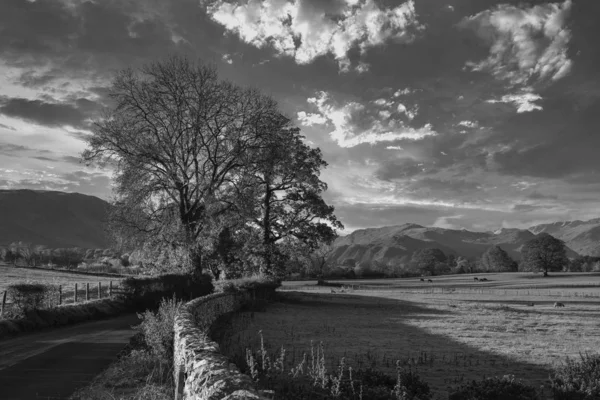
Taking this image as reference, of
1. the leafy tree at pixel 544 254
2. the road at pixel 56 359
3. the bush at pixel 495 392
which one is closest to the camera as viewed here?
the bush at pixel 495 392

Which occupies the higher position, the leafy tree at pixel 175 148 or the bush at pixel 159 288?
the leafy tree at pixel 175 148

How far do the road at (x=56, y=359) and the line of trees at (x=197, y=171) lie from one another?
521 inches

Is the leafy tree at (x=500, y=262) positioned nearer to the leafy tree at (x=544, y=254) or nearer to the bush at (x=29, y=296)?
the leafy tree at (x=544, y=254)

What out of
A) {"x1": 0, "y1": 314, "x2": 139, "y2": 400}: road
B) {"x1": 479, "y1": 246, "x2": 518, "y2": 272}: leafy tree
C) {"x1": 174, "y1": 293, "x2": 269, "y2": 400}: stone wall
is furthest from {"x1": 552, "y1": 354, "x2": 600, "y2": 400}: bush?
{"x1": 479, "y1": 246, "x2": 518, "y2": 272}: leafy tree

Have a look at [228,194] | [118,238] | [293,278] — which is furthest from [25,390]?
[293,278]

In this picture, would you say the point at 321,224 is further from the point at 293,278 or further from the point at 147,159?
the point at 293,278

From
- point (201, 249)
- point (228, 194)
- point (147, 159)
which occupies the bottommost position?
point (201, 249)

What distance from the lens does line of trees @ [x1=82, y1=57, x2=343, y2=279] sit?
32.1 m

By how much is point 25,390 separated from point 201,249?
82.9 feet

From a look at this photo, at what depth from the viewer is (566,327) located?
25.2 meters

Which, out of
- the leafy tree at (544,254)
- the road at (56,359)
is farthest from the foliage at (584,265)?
the road at (56,359)

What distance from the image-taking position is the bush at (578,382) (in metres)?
10.6

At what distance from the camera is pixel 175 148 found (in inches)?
1328

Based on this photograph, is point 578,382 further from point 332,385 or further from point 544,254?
point 544,254
